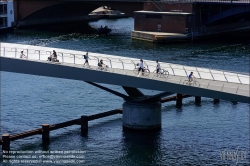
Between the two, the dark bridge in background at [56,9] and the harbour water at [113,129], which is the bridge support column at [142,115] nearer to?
the harbour water at [113,129]

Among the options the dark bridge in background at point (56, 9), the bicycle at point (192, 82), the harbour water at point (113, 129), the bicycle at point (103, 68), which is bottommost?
the harbour water at point (113, 129)

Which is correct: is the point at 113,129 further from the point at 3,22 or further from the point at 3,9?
the point at 3,9

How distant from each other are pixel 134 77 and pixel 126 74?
465 millimetres

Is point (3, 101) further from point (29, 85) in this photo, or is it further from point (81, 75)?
point (81, 75)

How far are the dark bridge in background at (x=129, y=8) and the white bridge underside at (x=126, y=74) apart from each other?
141 feet

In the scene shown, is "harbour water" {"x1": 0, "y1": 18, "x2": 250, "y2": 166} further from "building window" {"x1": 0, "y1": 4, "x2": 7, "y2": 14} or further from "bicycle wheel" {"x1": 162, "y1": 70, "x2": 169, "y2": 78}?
"building window" {"x1": 0, "y1": 4, "x2": 7, "y2": 14}

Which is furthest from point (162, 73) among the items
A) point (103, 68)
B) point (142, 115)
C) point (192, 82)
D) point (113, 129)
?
point (113, 129)

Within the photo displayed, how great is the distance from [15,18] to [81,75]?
61649 millimetres

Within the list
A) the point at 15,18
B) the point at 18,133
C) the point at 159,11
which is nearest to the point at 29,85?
the point at 18,133

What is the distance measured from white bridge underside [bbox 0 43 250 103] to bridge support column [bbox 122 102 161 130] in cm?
210

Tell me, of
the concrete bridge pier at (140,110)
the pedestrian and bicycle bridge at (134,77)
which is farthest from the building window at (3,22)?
the concrete bridge pier at (140,110)

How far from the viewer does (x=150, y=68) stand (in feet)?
108

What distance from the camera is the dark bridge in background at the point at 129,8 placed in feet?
251

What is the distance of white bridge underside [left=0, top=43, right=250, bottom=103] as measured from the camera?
95.5 feet
